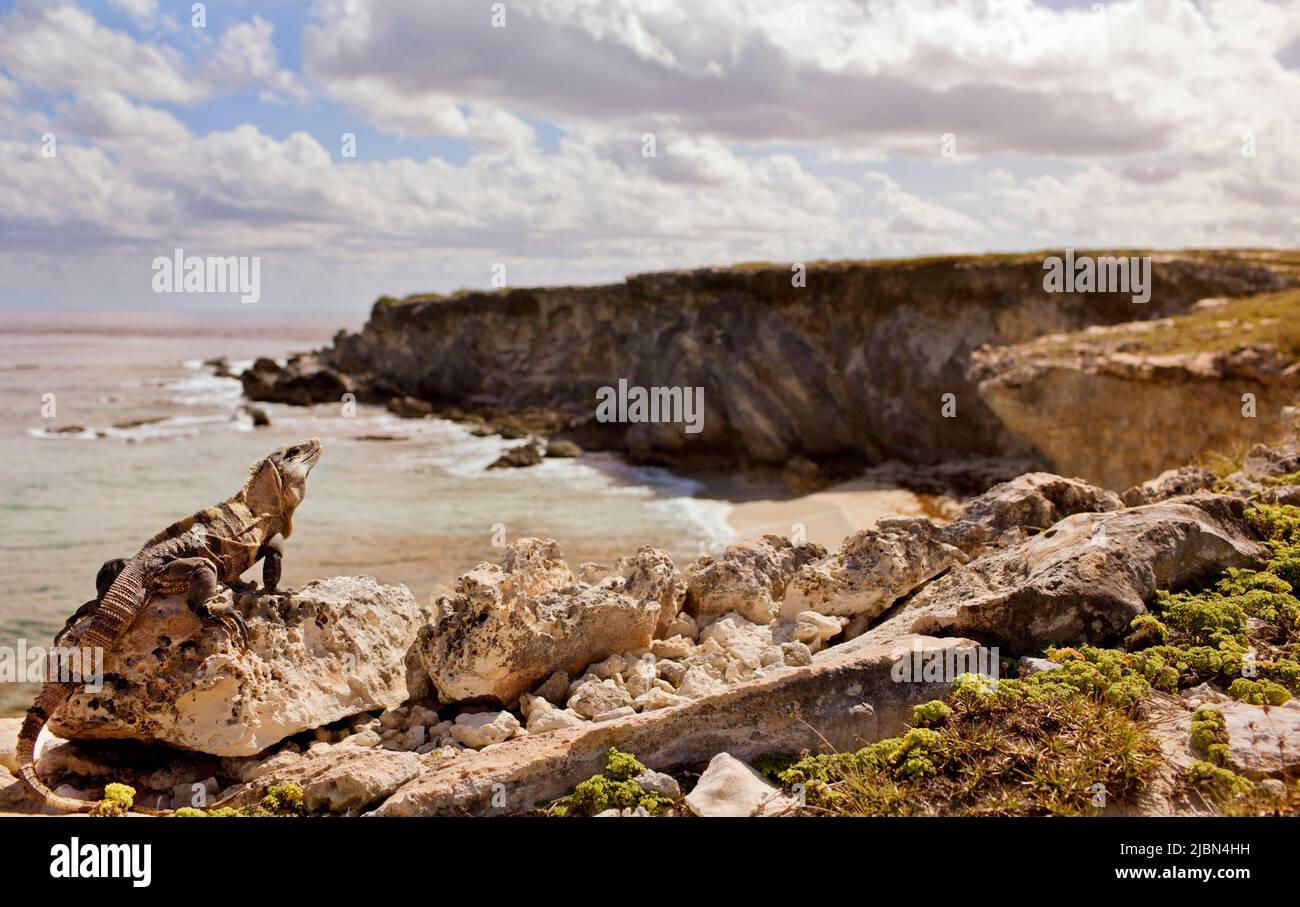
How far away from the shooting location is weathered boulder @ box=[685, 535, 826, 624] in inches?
316

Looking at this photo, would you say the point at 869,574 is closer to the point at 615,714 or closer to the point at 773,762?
the point at 615,714

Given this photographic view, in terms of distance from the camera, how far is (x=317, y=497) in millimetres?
30141

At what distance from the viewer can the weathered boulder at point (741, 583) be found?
26.3ft

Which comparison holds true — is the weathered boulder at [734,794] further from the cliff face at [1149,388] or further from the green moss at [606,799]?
the cliff face at [1149,388]

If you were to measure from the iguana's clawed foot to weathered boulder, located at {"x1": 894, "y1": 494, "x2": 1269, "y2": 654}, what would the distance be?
450 centimetres

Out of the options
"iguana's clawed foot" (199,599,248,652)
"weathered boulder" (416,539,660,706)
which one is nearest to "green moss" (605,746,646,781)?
"weathered boulder" (416,539,660,706)

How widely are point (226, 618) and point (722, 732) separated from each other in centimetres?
346

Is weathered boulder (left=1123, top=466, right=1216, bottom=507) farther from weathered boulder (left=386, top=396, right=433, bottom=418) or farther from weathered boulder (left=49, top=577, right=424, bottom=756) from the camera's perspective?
weathered boulder (left=386, top=396, right=433, bottom=418)

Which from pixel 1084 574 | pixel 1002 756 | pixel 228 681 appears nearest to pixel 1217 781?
pixel 1002 756

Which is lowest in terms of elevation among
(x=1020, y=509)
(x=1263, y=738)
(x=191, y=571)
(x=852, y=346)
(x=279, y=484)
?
(x=1263, y=738)

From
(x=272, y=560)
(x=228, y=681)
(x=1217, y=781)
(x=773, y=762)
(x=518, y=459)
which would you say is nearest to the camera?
(x=1217, y=781)

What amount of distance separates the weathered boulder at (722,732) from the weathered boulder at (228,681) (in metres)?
1.36
